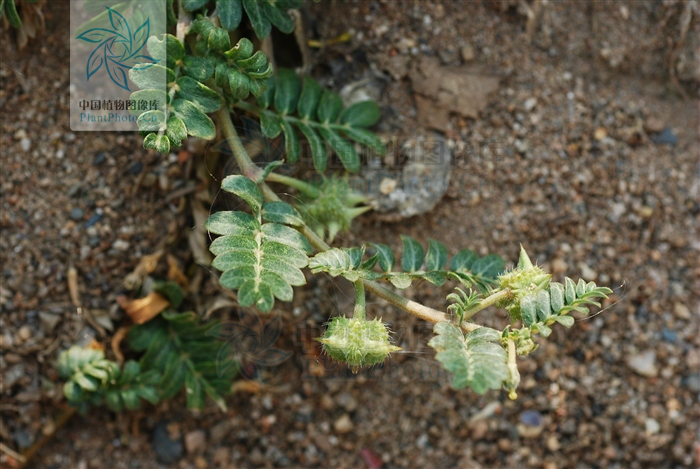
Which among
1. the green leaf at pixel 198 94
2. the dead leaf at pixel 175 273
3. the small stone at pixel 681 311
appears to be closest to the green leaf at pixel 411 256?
the green leaf at pixel 198 94

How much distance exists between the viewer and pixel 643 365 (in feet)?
9.23

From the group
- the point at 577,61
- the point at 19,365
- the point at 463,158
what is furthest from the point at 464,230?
the point at 19,365

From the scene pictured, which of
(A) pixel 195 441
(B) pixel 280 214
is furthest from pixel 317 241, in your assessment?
(A) pixel 195 441

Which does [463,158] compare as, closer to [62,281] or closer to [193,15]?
[193,15]

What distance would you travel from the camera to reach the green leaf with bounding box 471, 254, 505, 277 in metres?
2.23

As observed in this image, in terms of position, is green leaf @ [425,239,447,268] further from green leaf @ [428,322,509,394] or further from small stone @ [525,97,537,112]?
small stone @ [525,97,537,112]

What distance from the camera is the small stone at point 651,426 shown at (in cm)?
278

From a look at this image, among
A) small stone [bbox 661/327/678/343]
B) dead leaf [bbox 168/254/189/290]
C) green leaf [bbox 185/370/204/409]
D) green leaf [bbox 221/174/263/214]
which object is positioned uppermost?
green leaf [bbox 221/174/263/214]

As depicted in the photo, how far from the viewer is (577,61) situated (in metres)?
2.90

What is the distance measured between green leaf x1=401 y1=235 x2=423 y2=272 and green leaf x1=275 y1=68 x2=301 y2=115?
65 centimetres

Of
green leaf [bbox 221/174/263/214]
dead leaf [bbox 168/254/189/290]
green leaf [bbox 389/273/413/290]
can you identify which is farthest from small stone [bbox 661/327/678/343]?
dead leaf [bbox 168/254/189/290]

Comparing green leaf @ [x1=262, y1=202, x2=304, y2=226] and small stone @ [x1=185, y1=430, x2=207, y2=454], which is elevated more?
green leaf @ [x1=262, y1=202, x2=304, y2=226]

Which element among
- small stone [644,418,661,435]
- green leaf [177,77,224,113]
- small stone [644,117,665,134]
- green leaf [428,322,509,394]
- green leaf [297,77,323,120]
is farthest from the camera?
small stone [644,117,665,134]

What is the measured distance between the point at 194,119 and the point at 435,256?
88 centimetres
